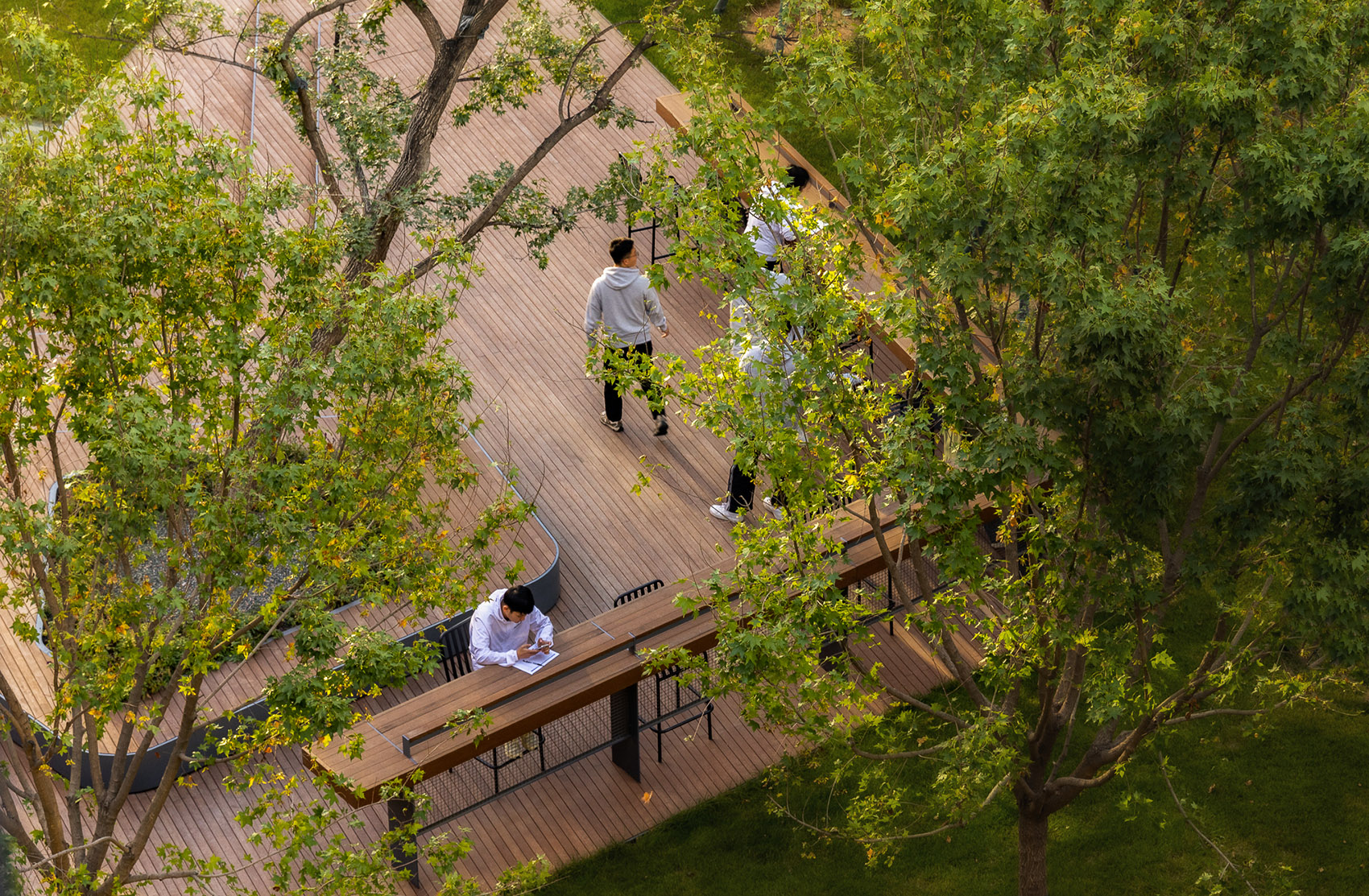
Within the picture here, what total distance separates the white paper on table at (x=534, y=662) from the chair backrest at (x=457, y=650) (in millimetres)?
1024

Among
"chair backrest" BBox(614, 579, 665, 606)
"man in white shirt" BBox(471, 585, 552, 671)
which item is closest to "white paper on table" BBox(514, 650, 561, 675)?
"man in white shirt" BBox(471, 585, 552, 671)

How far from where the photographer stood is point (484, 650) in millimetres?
11219

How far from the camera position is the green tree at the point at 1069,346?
761cm

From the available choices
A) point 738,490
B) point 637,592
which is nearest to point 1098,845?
point 637,592

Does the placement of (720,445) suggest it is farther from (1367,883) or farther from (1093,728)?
(1367,883)

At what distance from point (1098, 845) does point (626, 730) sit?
4233mm

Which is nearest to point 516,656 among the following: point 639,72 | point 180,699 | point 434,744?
point 434,744

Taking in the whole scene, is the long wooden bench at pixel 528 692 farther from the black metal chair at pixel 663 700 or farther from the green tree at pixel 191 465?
the green tree at pixel 191 465

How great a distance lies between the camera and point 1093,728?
1273 cm

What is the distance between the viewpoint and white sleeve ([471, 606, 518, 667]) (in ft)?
36.7

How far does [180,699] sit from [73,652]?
4299 mm

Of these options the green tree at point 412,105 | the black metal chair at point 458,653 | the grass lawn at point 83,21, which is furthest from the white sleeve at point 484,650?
the grass lawn at point 83,21

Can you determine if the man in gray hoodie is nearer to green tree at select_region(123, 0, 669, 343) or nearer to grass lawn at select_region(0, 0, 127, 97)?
green tree at select_region(123, 0, 669, 343)

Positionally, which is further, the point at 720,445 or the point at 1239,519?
the point at 720,445
